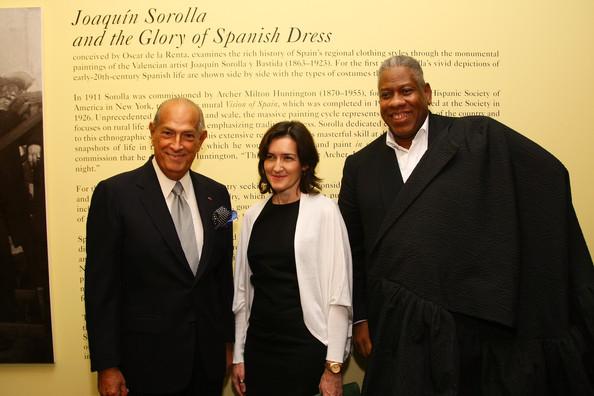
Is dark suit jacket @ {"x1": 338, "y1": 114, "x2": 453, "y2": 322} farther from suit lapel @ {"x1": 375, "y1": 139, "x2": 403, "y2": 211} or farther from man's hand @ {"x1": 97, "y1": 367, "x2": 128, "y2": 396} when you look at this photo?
man's hand @ {"x1": 97, "y1": 367, "x2": 128, "y2": 396}

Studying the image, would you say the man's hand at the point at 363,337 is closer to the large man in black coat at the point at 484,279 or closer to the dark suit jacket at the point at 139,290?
the large man in black coat at the point at 484,279

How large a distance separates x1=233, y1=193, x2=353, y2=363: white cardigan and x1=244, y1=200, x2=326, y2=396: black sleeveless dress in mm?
37

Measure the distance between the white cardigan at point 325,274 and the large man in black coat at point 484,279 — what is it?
0.19m

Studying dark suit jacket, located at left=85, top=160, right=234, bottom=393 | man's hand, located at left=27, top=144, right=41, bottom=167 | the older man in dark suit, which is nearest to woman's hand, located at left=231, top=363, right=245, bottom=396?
the older man in dark suit

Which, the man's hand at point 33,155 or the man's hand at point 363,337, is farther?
the man's hand at point 33,155

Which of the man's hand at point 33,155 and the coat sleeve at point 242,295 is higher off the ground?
the man's hand at point 33,155

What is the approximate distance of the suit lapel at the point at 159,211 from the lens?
180cm

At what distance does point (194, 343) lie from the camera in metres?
1.85

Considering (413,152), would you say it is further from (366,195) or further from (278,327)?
(278,327)

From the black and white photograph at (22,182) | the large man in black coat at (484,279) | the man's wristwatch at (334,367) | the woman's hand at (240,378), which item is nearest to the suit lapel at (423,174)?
the large man in black coat at (484,279)

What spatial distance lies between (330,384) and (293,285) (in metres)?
0.42

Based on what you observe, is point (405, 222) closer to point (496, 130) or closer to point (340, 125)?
point (496, 130)

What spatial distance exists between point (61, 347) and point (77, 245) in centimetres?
63

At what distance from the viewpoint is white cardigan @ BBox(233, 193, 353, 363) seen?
1.85m
